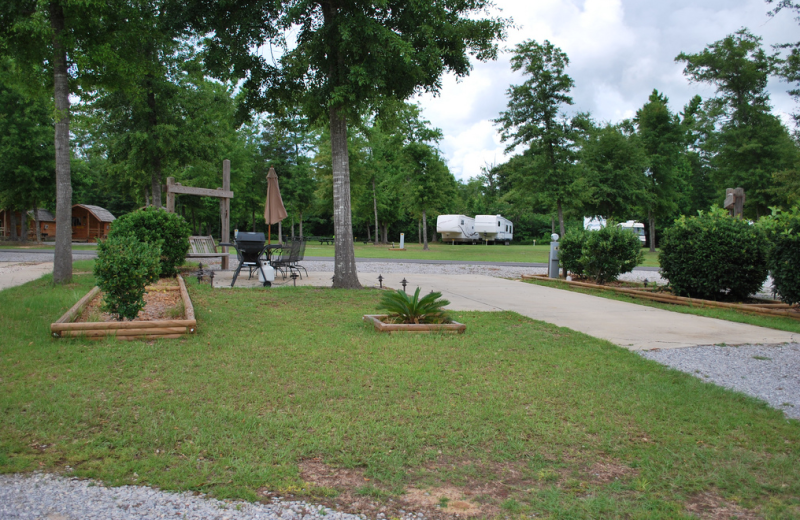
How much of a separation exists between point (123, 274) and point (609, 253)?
931 centimetres

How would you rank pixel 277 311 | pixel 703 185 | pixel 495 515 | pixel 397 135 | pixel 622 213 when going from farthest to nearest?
pixel 703 185
pixel 397 135
pixel 622 213
pixel 277 311
pixel 495 515

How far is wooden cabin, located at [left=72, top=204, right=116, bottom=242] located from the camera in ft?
144

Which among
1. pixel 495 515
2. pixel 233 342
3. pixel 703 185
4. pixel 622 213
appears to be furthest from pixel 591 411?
pixel 703 185

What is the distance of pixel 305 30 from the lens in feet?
32.7

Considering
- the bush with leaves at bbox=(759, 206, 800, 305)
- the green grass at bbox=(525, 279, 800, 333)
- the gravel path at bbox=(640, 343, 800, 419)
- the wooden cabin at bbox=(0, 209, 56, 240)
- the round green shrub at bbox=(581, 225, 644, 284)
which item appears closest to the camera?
the gravel path at bbox=(640, 343, 800, 419)

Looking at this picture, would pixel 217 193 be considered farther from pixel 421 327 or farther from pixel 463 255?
pixel 463 255

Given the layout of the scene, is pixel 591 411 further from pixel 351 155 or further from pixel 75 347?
pixel 351 155

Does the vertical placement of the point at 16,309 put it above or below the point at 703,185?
below

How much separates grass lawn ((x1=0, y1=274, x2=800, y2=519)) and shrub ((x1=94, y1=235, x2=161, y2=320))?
2.38 ft

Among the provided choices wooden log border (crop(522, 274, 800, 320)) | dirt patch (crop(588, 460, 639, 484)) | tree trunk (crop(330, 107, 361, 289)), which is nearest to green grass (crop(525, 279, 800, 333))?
wooden log border (crop(522, 274, 800, 320))

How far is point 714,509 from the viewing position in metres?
2.37

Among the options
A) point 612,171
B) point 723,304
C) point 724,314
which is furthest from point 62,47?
point 612,171

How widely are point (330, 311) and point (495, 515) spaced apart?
5124 mm

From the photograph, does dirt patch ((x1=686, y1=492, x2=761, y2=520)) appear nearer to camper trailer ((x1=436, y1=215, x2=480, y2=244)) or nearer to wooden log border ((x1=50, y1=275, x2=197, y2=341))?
wooden log border ((x1=50, y1=275, x2=197, y2=341))
